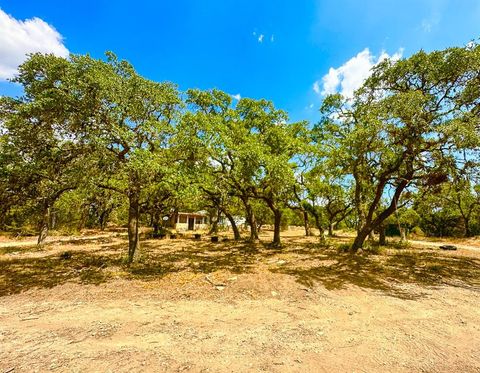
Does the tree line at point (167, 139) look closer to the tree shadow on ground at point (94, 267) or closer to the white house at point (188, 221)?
the tree shadow on ground at point (94, 267)

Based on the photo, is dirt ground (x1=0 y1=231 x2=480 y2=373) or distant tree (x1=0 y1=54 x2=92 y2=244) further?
distant tree (x1=0 y1=54 x2=92 y2=244)

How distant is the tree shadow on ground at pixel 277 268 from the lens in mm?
9492

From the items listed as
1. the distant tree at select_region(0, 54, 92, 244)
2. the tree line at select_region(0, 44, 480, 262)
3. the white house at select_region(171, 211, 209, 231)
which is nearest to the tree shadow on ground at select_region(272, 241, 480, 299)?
the tree line at select_region(0, 44, 480, 262)

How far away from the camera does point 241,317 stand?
21.2ft

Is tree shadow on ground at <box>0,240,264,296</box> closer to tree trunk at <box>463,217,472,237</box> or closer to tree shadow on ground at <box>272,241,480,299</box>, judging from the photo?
tree shadow on ground at <box>272,241,480,299</box>

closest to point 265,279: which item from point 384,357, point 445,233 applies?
point 384,357

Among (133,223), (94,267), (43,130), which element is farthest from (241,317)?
(43,130)

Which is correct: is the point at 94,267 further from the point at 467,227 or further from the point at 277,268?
the point at 467,227

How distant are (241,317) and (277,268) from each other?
5115 mm

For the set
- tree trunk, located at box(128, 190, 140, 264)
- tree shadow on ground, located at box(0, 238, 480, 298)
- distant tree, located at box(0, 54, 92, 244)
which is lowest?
tree shadow on ground, located at box(0, 238, 480, 298)

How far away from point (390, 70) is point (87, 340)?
17.0 metres

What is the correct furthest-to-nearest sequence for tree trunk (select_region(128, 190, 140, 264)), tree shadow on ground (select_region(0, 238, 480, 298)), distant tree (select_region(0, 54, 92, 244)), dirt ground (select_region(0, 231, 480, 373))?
tree trunk (select_region(128, 190, 140, 264)), tree shadow on ground (select_region(0, 238, 480, 298)), distant tree (select_region(0, 54, 92, 244)), dirt ground (select_region(0, 231, 480, 373))

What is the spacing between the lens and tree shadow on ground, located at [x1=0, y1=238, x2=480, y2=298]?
949 centimetres

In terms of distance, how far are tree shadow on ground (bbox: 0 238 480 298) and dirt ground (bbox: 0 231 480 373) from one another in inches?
3.2
